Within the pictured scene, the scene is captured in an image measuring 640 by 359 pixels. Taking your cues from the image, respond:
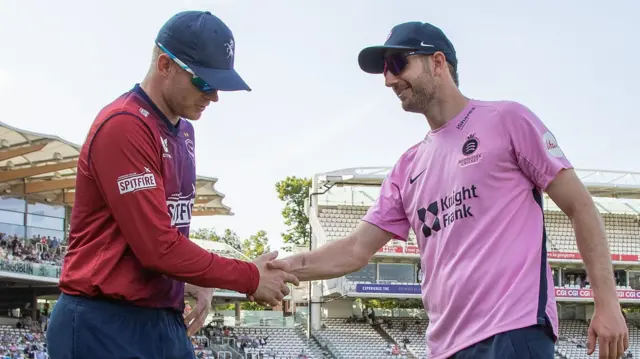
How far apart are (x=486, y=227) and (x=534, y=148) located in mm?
393

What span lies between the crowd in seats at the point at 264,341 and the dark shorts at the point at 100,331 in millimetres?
30377

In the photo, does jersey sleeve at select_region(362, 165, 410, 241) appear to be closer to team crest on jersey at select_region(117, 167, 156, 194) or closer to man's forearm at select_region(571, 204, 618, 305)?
man's forearm at select_region(571, 204, 618, 305)

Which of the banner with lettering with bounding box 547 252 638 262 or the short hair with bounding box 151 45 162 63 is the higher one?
Result: the banner with lettering with bounding box 547 252 638 262

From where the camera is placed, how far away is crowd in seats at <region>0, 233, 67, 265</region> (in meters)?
29.9

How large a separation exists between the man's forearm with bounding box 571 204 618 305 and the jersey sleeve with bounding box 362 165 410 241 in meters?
1.04

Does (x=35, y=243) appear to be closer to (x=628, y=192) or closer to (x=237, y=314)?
(x=237, y=314)

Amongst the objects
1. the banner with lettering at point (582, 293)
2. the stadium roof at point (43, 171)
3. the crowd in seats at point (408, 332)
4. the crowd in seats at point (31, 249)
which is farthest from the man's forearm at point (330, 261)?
the banner with lettering at point (582, 293)

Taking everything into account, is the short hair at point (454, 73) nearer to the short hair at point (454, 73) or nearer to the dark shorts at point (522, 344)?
the short hair at point (454, 73)

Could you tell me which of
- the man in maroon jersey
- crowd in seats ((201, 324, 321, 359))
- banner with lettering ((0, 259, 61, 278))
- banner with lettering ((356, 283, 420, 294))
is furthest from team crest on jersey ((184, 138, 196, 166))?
banner with lettering ((356, 283, 420, 294))

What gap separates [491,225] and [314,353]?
34178 mm

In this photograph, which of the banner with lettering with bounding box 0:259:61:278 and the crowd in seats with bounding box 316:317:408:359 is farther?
the crowd in seats with bounding box 316:317:408:359

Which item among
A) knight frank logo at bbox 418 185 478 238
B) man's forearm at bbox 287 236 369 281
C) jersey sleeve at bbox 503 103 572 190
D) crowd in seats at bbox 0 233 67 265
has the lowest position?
man's forearm at bbox 287 236 369 281

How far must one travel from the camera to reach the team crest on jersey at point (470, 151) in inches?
144

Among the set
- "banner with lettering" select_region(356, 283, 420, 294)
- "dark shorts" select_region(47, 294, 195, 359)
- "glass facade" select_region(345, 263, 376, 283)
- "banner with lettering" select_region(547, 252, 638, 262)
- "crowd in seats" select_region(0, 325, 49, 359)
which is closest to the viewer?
"dark shorts" select_region(47, 294, 195, 359)
